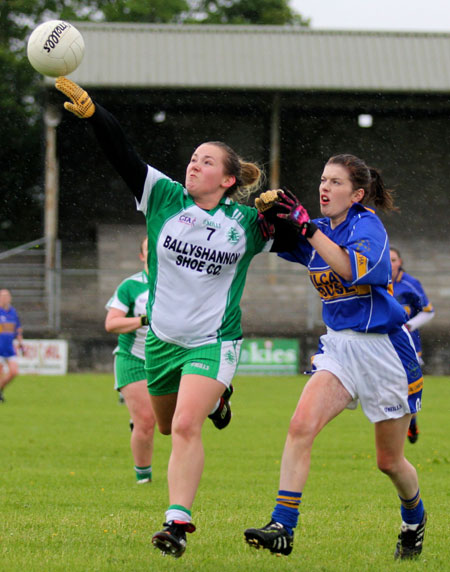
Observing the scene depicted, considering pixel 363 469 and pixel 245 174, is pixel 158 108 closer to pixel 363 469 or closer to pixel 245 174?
pixel 363 469

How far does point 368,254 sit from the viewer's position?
16.5 feet

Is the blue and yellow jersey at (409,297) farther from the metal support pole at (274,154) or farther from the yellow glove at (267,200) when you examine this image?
the metal support pole at (274,154)

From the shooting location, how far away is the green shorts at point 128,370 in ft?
27.0

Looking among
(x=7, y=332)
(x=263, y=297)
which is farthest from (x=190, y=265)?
(x=263, y=297)

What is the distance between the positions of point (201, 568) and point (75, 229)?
27.1 meters

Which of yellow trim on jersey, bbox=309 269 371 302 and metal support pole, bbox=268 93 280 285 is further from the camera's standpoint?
metal support pole, bbox=268 93 280 285

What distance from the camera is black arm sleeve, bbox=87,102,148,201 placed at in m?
5.09

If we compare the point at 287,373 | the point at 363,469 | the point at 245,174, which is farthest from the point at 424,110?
the point at 245,174

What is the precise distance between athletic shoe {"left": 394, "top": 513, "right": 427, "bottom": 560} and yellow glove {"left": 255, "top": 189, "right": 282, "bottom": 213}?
2054 millimetres

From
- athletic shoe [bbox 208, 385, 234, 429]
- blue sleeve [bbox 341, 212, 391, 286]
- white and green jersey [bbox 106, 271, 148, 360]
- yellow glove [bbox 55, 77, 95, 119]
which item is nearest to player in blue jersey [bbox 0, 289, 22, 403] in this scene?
white and green jersey [bbox 106, 271, 148, 360]

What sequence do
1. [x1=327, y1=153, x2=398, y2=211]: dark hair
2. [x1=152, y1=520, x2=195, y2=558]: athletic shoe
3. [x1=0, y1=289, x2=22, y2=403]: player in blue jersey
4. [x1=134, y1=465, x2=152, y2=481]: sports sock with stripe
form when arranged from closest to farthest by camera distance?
[x1=152, y1=520, x2=195, y2=558]: athletic shoe < [x1=327, y1=153, x2=398, y2=211]: dark hair < [x1=134, y1=465, x2=152, y2=481]: sports sock with stripe < [x1=0, y1=289, x2=22, y2=403]: player in blue jersey

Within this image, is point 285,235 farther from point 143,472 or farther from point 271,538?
point 143,472

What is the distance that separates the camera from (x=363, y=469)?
951cm

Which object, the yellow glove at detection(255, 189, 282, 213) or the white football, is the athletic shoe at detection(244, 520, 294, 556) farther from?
the white football
